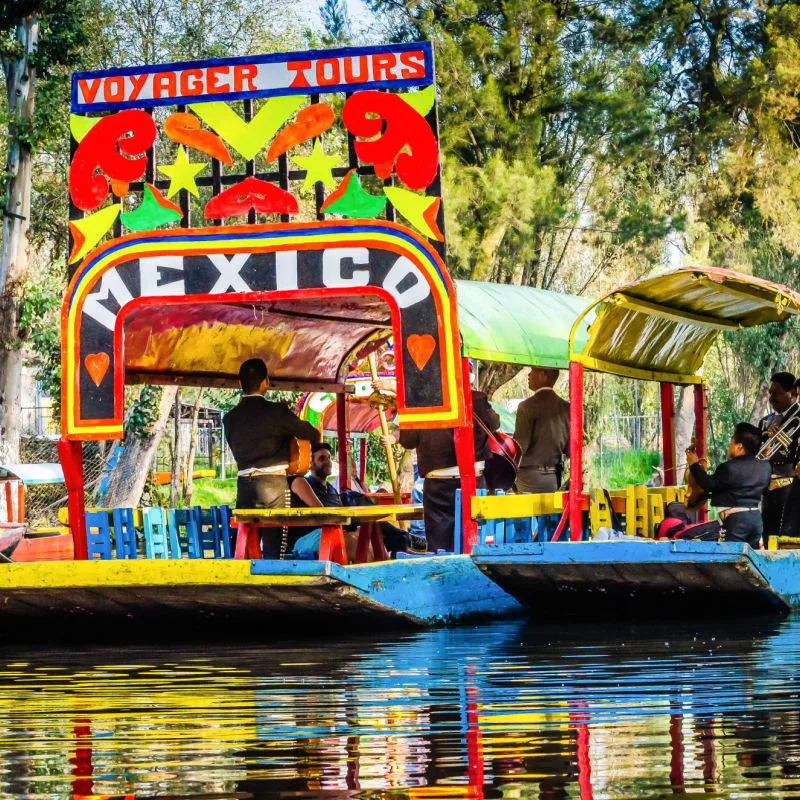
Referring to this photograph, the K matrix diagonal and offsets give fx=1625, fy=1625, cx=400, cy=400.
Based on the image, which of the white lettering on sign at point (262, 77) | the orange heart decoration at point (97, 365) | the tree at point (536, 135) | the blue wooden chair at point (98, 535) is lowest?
the blue wooden chair at point (98, 535)

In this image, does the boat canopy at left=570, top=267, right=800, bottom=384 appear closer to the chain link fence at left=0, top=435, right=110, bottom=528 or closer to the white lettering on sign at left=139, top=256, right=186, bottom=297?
the white lettering on sign at left=139, top=256, right=186, bottom=297

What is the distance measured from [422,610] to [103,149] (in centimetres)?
Answer: 407

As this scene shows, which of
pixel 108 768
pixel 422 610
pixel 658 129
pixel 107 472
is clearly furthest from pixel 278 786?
pixel 658 129

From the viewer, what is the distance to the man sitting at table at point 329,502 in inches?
489

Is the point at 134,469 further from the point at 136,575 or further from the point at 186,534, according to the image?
the point at 136,575

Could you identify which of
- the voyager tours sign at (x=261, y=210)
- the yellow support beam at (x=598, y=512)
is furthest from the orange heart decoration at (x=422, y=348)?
the yellow support beam at (x=598, y=512)

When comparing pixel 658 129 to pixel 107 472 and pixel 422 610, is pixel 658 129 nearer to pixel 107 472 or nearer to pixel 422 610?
pixel 107 472

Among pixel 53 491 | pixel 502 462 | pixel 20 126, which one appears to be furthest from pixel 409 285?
pixel 53 491

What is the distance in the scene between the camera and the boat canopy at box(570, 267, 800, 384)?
38.7 ft

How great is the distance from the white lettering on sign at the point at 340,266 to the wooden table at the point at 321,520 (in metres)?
1.56

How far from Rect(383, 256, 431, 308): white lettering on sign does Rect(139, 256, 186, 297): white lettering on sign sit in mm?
1484

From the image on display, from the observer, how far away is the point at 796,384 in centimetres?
1230

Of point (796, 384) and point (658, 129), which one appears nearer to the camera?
point (796, 384)

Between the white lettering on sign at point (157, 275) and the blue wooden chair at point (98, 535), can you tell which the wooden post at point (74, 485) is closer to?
the blue wooden chair at point (98, 535)
